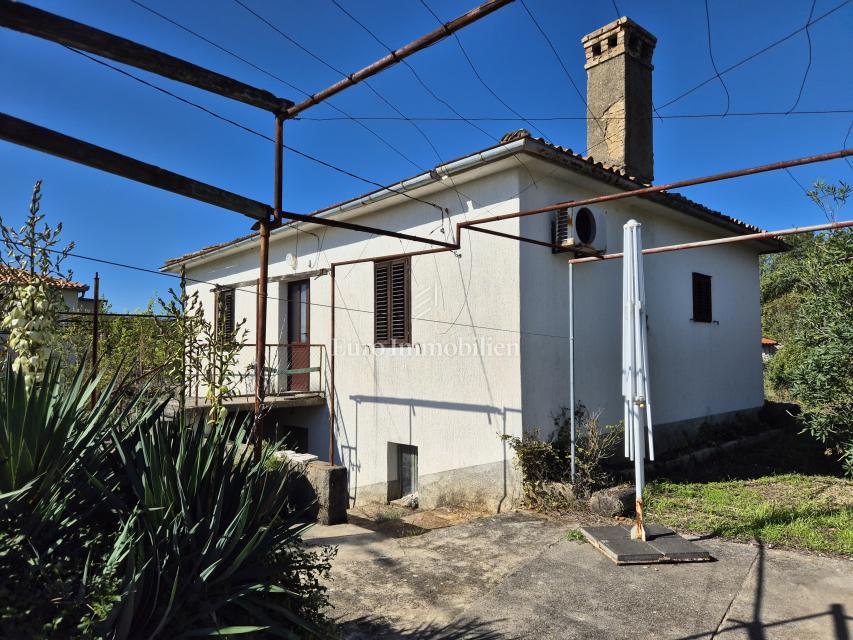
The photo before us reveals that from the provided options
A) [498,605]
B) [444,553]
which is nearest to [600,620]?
[498,605]

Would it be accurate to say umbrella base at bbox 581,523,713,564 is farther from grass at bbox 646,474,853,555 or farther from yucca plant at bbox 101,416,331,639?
yucca plant at bbox 101,416,331,639

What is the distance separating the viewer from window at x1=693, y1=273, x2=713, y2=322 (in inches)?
418

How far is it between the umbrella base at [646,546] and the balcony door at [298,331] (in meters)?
7.24

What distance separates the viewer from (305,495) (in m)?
6.73

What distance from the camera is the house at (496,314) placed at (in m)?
7.54

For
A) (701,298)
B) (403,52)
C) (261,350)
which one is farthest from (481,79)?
(701,298)

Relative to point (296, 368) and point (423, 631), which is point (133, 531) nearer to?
point (423, 631)

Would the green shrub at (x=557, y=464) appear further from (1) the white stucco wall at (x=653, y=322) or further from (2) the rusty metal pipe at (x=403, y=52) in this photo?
(2) the rusty metal pipe at (x=403, y=52)

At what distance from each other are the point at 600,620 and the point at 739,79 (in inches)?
227

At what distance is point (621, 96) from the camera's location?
31.2 ft

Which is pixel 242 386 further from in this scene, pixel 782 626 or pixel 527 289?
pixel 782 626

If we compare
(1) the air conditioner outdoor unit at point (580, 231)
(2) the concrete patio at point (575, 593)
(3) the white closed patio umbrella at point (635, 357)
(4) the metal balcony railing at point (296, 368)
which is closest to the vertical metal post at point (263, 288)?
(2) the concrete patio at point (575, 593)

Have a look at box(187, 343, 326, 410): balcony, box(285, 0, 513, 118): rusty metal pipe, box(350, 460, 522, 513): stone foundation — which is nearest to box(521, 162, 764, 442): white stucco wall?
box(350, 460, 522, 513): stone foundation

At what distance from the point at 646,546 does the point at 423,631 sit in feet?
7.91
